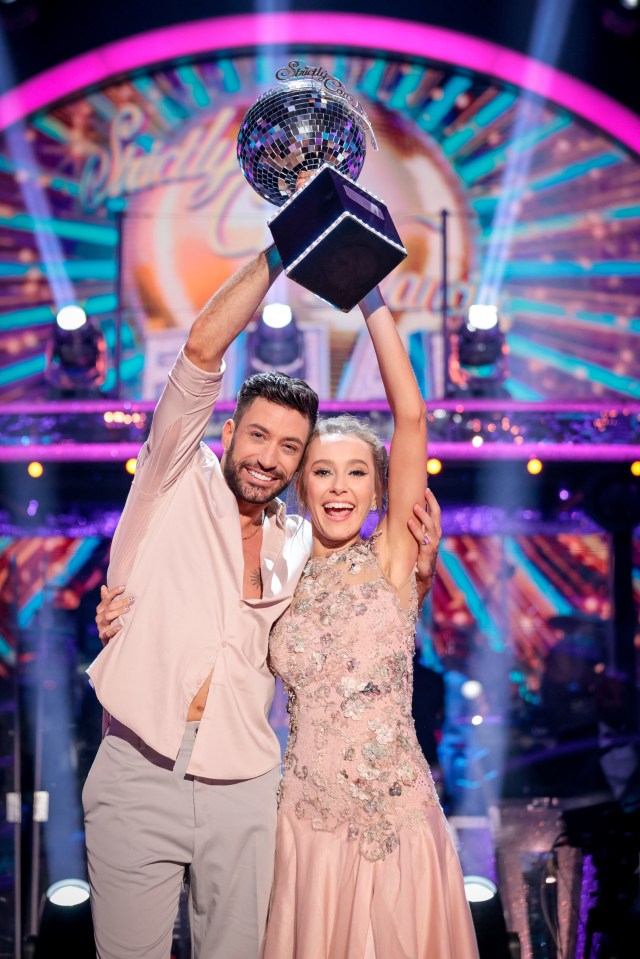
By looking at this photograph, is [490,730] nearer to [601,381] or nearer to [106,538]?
[601,381]

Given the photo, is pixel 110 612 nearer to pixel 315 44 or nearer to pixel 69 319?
pixel 69 319

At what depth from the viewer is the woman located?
73.4 inches

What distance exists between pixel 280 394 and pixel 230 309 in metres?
0.29

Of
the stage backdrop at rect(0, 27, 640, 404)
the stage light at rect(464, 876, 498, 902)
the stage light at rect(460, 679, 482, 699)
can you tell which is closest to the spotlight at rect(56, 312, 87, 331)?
the stage backdrop at rect(0, 27, 640, 404)

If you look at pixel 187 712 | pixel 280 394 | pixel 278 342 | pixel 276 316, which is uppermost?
pixel 276 316

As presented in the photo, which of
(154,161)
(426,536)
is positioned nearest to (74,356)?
(154,161)

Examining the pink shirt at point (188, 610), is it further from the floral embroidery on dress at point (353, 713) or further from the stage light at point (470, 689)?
the stage light at point (470, 689)

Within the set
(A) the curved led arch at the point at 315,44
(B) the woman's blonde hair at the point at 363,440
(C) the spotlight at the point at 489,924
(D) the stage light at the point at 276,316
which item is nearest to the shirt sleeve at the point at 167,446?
(B) the woman's blonde hair at the point at 363,440

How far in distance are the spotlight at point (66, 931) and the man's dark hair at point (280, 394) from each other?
1.64 m

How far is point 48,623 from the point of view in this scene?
19.4 ft

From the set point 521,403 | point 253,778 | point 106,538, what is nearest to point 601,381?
point 521,403

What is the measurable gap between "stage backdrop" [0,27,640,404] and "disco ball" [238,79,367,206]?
3.74 m

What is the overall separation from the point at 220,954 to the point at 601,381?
15.2ft

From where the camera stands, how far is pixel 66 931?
8.76 feet
